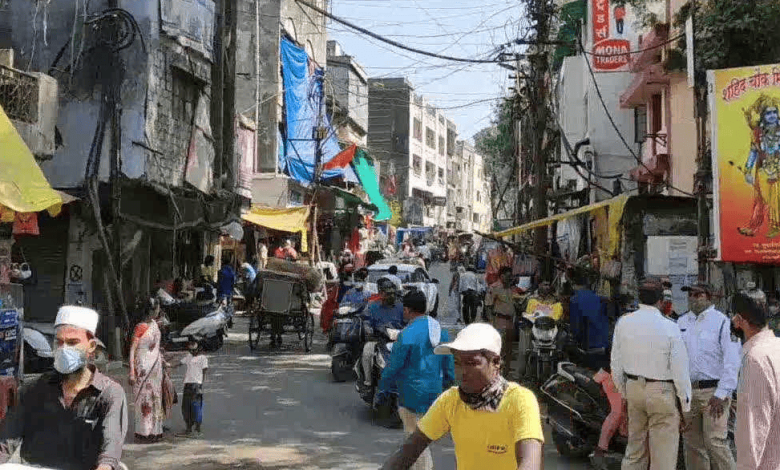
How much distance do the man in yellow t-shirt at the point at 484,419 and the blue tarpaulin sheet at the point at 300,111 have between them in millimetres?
28674

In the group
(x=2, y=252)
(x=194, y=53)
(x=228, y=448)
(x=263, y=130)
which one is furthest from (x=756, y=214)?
(x=263, y=130)

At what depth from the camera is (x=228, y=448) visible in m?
9.25

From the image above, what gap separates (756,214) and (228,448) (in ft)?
23.9

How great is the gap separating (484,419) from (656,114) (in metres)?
19.2

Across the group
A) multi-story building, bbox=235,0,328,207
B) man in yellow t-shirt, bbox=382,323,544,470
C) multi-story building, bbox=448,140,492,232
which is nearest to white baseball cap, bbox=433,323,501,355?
man in yellow t-shirt, bbox=382,323,544,470

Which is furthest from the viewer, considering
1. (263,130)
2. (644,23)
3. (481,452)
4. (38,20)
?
(263,130)

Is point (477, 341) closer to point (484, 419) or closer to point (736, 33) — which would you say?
point (484, 419)

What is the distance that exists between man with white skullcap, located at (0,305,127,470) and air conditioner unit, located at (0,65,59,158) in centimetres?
1003

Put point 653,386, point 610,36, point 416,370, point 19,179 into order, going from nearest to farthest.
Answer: point 653,386, point 416,370, point 19,179, point 610,36

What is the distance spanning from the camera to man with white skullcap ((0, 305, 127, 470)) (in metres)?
4.08

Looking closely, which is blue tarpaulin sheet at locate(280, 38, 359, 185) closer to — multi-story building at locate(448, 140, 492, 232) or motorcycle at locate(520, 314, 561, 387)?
motorcycle at locate(520, 314, 561, 387)

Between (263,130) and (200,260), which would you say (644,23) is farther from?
(263,130)

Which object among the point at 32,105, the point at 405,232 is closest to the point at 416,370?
the point at 32,105

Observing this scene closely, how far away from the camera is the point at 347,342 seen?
13.5m
